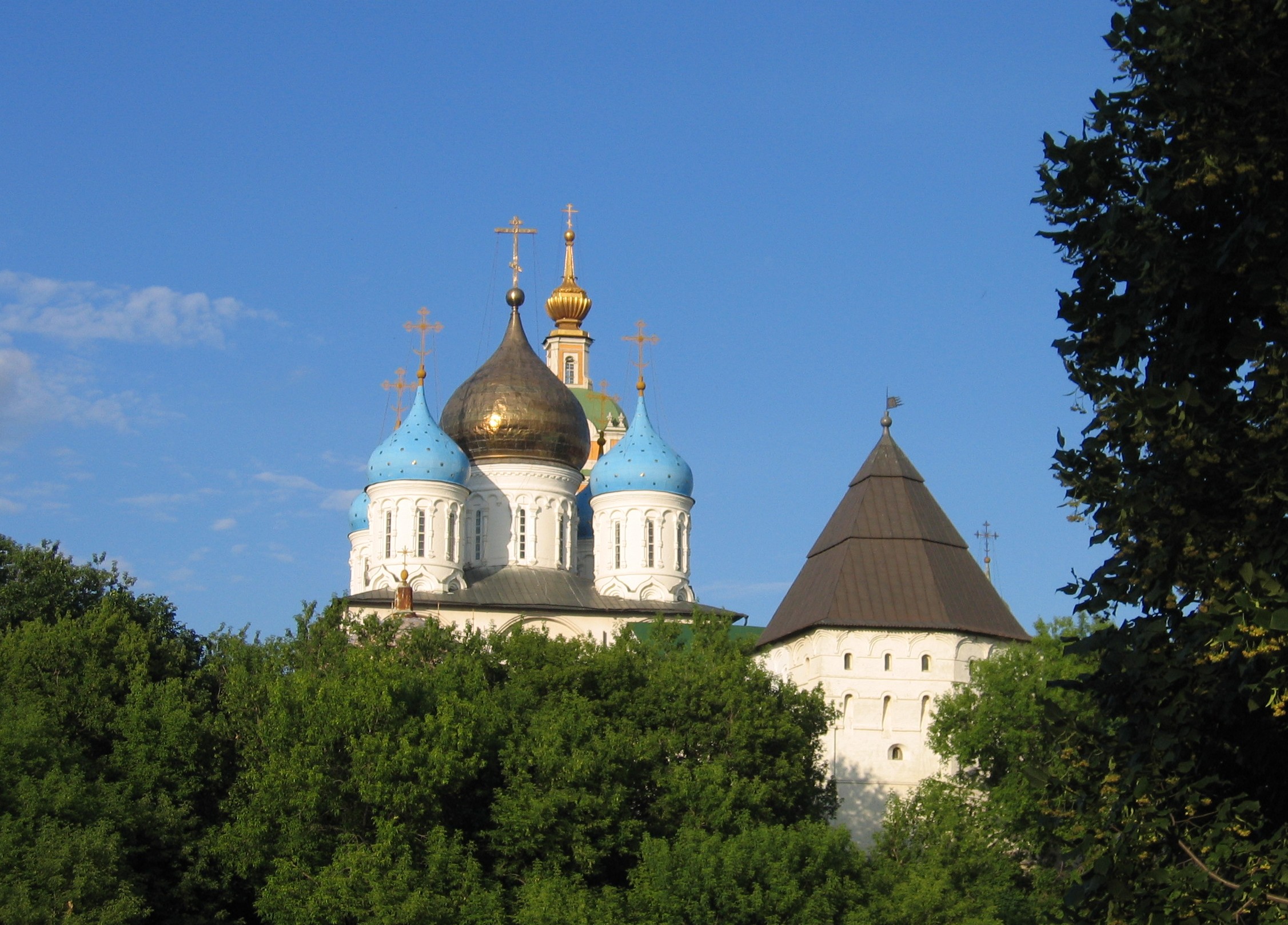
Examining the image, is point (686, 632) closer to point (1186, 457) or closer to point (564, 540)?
point (564, 540)

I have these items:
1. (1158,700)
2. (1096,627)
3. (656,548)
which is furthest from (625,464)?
(1158,700)

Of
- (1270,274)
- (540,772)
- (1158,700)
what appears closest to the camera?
(1270,274)

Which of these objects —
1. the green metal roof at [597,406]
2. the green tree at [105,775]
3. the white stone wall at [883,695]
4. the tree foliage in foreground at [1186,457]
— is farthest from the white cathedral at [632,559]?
the tree foliage in foreground at [1186,457]

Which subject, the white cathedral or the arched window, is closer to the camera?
the white cathedral

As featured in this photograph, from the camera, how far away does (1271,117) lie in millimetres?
13461

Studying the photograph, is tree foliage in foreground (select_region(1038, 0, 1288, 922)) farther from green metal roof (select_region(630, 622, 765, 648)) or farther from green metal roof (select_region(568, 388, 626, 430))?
green metal roof (select_region(568, 388, 626, 430))

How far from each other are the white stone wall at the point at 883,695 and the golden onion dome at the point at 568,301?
37846mm

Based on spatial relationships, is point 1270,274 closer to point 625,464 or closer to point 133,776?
point 133,776

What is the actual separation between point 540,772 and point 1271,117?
A: 2254cm

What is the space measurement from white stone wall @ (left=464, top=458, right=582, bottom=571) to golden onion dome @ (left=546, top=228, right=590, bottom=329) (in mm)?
24816

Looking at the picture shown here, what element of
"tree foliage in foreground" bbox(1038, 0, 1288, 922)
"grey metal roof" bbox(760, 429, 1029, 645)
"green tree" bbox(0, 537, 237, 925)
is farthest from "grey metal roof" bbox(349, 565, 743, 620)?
"tree foliage in foreground" bbox(1038, 0, 1288, 922)

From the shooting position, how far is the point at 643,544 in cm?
5347

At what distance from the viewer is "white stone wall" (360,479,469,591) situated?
51.4m

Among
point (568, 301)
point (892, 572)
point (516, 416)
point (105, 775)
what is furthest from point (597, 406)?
point (105, 775)
